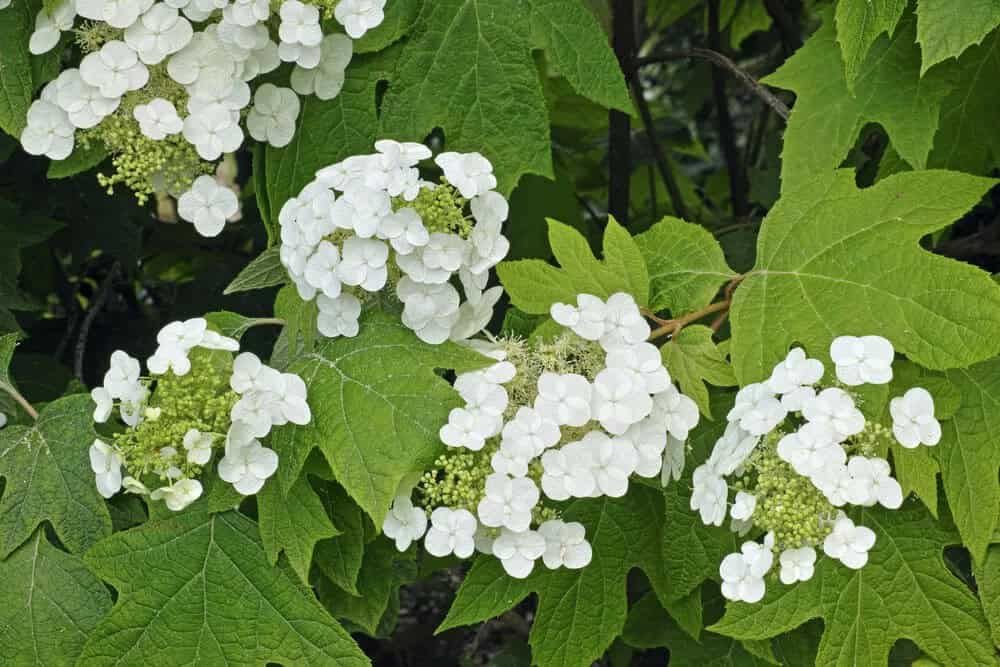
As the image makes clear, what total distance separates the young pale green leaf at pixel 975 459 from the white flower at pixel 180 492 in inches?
39.2

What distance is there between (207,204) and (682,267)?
2.35ft

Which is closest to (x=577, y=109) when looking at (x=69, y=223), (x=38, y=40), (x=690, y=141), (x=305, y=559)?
(x=690, y=141)

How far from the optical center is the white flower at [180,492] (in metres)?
1.50

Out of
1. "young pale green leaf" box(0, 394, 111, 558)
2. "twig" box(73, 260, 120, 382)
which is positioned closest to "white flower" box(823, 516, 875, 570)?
"young pale green leaf" box(0, 394, 111, 558)

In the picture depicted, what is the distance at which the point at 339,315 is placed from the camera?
5.13 feet

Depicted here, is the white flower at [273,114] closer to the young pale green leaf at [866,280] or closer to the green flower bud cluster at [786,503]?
the young pale green leaf at [866,280]

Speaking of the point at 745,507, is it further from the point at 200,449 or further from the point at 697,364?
the point at 200,449

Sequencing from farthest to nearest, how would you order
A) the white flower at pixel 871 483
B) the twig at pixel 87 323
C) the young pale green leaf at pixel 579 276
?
1. the twig at pixel 87 323
2. the young pale green leaf at pixel 579 276
3. the white flower at pixel 871 483

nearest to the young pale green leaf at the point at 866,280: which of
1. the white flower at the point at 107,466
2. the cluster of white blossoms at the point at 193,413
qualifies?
the cluster of white blossoms at the point at 193,413

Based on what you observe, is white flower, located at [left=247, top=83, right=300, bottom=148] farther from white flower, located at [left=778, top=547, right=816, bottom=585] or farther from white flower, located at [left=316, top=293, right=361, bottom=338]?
white flower, located at [left=778, top=547, right=816, bottom=585]

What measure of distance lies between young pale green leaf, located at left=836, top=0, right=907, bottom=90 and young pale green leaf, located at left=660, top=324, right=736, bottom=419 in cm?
45

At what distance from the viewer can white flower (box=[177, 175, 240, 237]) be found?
1.71m

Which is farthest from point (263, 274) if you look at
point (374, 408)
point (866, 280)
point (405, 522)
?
point (866, 280)

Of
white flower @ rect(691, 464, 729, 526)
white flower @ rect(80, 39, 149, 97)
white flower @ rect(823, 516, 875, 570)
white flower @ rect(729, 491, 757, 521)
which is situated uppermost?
white flower @ rect(80, 39, 149, 97)
